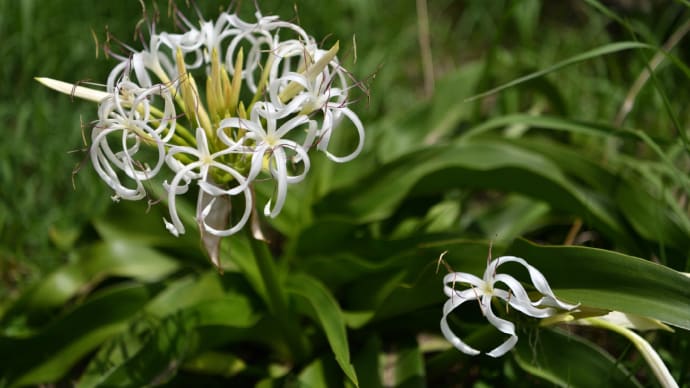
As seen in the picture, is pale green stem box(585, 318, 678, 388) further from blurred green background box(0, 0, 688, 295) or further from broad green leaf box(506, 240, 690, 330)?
blurred green background box(0, 0, 688, 295)

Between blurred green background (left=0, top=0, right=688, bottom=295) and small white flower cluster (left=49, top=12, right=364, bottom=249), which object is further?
blurred green background (left=0, top=0, right=688, bottom=295)

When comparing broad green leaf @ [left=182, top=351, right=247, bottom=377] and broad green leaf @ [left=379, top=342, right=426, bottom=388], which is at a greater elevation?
broad green leaf @ [left=182, top=351, right=247, bottom=377]

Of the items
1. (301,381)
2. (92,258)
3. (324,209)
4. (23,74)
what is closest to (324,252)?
(324,209)

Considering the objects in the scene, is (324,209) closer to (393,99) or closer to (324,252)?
(324,252)

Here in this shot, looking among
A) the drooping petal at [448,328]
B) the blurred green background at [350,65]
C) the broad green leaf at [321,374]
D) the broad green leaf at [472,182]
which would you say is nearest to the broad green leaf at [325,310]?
the broad green leaf at [321,374]

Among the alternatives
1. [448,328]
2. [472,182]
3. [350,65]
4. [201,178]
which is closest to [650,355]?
[448,328]

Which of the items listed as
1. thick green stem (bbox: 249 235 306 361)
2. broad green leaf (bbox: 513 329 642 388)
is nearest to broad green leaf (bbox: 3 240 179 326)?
thick green stem (bbox: 249 235 306 361)

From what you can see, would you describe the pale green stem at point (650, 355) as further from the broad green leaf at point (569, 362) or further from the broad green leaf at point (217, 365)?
the broad green leaf at point (217, 365)
